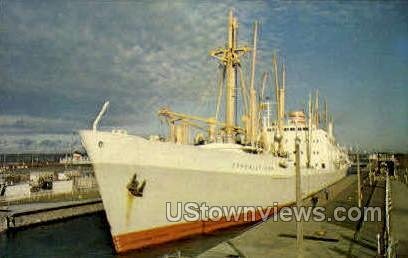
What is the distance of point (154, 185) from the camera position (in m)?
17.0

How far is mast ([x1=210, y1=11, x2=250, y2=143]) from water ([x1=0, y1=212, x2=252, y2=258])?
22.9ft

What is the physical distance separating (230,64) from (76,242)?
15396 mm

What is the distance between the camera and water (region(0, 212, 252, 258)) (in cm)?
1750

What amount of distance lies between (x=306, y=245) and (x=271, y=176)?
11.5 meters

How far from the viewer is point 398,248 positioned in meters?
13.6

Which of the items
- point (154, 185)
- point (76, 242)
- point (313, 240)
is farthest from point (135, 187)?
point (313, 240)

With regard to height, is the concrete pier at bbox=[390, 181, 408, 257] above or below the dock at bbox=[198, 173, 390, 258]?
above

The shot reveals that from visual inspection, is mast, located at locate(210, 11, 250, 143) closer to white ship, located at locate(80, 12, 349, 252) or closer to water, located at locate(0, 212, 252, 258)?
white ship, located at locate(80, 12, 349, 252)

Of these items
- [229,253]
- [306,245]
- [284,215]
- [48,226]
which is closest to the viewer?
[229,253]

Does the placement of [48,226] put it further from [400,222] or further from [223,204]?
[400,222]

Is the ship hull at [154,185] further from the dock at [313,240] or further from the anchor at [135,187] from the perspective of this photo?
the dock at [313,240]

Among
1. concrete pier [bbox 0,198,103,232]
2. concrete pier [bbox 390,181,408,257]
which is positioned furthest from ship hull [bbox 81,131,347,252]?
concrete pier [bbox 0,198,103,232]

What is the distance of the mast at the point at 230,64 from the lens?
83.6 feet

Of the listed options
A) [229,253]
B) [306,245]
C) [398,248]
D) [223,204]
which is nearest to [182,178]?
[223,204]
